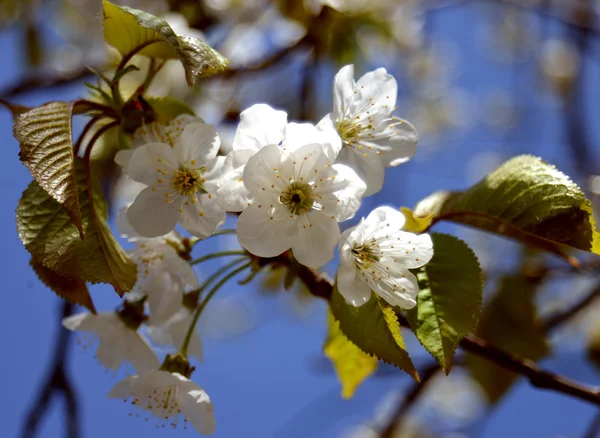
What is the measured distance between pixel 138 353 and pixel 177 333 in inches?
3.3

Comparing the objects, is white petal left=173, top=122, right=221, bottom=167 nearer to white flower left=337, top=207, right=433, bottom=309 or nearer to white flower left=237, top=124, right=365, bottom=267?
white flower left=237, top=124, right=365, bottom=267

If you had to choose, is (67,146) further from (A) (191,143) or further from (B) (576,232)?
(B) (576,232)

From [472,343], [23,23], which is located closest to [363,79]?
[472,343]

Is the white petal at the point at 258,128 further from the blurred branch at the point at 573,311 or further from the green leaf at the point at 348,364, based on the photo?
the blurred branch at the point at 573,311

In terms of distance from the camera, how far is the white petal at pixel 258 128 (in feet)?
2.89

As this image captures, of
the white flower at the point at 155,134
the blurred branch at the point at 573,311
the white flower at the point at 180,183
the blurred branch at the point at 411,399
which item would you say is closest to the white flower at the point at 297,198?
the white flower at the point at 180,183

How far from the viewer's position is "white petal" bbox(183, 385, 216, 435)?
3.22 feet

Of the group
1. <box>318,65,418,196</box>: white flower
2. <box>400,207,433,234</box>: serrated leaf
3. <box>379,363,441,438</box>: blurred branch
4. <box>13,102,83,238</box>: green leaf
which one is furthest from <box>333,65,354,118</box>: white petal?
<box>379,363,441,438</box>: blurred branch

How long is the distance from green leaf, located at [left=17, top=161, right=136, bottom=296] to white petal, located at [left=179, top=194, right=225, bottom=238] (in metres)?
0.11

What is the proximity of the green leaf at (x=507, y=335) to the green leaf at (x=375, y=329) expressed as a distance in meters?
0.99

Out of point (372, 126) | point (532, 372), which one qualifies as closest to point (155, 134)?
point (372, 126)

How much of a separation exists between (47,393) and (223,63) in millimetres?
1276

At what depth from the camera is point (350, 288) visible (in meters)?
0.89

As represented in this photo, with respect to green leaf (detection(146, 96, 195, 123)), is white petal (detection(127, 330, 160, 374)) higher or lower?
lower
